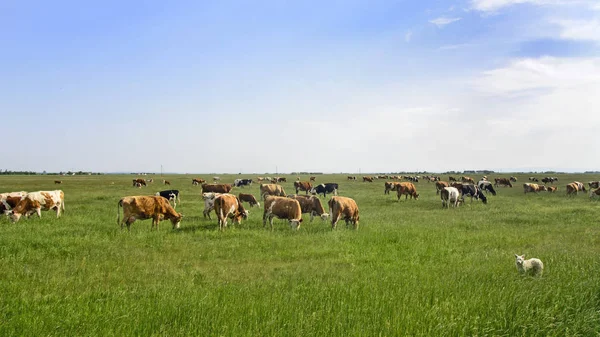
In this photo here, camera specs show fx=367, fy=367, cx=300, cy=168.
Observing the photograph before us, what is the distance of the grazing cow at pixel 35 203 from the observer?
18.1 m

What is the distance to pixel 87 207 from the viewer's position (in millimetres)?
24453

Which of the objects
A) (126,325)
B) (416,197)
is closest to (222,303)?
(126,325)

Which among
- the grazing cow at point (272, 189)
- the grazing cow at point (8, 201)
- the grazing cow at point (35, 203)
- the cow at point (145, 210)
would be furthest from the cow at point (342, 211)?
the grazing cow at point (8, 201)

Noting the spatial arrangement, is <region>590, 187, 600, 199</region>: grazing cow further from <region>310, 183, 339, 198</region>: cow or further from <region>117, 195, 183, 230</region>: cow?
<region>117, 195, 183, 230</region>: cow

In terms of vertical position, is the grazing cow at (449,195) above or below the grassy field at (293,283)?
above

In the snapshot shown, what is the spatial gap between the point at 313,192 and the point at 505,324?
123 feet

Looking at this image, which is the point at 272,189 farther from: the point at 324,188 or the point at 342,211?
the point at 342,211

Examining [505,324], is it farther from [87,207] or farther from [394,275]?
[87,207]

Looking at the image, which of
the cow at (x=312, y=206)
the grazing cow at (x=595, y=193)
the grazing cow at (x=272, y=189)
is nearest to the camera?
the cow at (x=312, y=206)

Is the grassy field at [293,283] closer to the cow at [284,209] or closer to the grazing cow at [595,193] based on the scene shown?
the cow at [284,209]

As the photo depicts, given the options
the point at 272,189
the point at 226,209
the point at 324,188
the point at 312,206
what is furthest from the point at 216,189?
the point at 226,209

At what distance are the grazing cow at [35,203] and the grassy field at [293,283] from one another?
4014 mm

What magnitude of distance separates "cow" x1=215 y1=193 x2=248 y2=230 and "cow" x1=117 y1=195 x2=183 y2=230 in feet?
6.56

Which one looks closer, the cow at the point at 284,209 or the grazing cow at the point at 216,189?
Result: the cow at the point at 284,209
